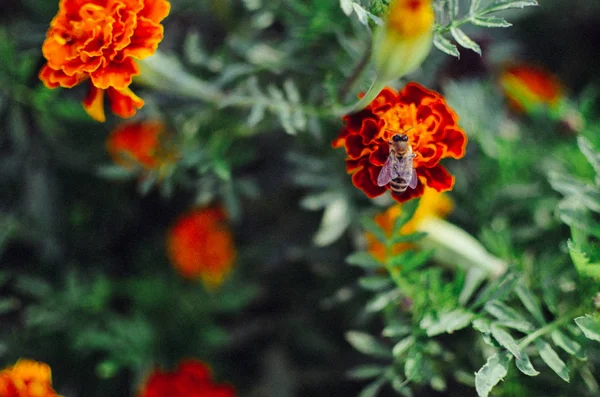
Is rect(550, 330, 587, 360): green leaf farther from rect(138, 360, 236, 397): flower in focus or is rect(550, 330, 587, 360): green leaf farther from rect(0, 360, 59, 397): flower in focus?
rect(0, 360, 59, 397): flower in focus

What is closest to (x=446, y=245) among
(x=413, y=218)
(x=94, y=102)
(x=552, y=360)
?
(x=413, y=218)

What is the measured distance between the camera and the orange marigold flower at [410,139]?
0.85 m

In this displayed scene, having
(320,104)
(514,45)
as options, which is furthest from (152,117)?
(514,45)

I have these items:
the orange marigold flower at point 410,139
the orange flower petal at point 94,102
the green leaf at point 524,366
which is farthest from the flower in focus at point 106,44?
the green leaf at point 524,366

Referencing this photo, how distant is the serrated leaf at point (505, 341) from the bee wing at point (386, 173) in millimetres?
293

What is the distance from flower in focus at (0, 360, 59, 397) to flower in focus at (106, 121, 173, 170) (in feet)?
1.69

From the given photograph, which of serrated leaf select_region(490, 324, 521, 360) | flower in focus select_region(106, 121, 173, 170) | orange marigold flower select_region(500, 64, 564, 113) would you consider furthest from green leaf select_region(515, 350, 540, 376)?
orange marigold flower select_region(500, 64, 564, 113)

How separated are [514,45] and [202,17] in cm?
88

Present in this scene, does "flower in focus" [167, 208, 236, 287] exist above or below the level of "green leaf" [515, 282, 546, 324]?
below

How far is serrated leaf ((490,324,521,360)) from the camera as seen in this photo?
0.86m

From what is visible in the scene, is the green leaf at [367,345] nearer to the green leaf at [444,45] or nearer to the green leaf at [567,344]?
the green leaf at [567,344]

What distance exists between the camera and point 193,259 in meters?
1.51

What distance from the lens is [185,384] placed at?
125 cm

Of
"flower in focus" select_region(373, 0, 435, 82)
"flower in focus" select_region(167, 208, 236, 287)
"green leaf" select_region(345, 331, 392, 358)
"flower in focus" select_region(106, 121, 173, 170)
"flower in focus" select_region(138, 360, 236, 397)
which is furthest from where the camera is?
"flower in focus" select_region(167, 208, 236, 287)
